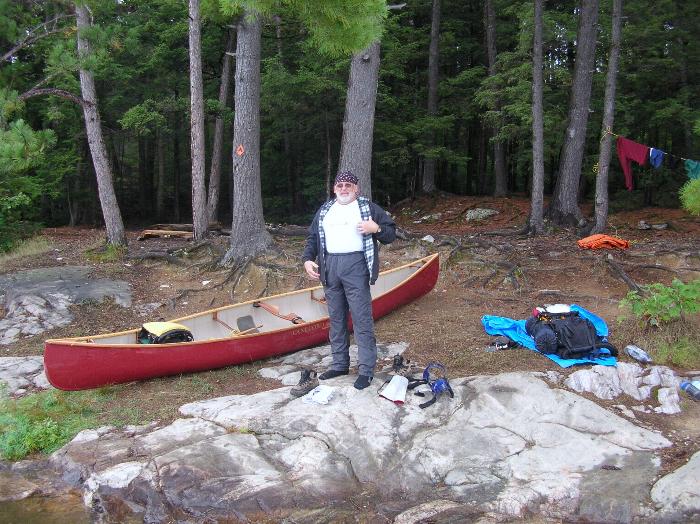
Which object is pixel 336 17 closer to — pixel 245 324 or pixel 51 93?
pixel 245 324

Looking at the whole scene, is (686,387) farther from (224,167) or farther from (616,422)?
(224,167)

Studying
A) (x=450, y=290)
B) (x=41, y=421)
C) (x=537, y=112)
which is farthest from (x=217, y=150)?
(x=41, y=421)

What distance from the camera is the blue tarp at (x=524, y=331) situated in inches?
222

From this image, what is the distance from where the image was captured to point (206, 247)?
1105 cm

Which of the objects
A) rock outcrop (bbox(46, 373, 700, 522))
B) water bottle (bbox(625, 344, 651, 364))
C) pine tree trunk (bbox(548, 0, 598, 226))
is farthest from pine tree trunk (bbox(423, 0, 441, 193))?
rock outcrop (bbox(46, 373, 700, 522))

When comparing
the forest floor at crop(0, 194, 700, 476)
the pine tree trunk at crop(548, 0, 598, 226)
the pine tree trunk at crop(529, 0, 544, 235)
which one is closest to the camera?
the forest floor at crop(0, 194, 700, 476)

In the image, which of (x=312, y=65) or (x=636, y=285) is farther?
(x=312, y=65)

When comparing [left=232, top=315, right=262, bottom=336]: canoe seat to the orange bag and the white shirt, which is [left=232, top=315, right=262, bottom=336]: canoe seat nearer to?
the white shirt

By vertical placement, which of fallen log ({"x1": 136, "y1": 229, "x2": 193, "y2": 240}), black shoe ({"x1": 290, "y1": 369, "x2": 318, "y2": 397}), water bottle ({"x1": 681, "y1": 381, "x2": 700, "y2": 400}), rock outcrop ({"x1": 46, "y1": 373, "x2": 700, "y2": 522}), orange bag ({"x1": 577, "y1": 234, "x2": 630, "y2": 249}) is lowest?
rock outcrop ({"x1": 46, "y1": 373, "x2": 700, "y2": 522})

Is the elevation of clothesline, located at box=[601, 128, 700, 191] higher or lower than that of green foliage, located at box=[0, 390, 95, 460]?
higher

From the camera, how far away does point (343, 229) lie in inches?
198

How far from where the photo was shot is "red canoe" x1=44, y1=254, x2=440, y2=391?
17.7 feet

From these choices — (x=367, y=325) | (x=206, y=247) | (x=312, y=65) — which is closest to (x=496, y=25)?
(x=312, y=65)

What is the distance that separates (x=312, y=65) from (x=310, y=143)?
506cm
